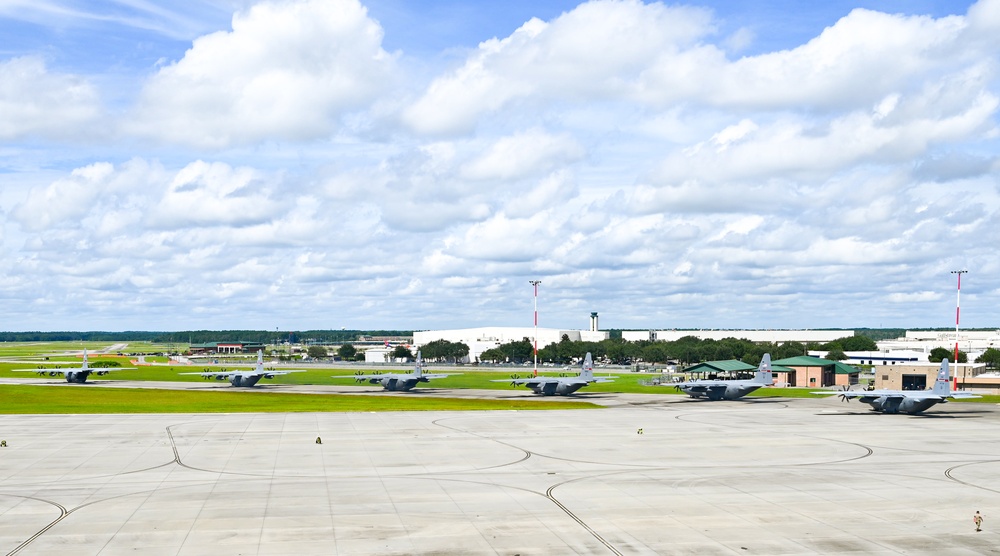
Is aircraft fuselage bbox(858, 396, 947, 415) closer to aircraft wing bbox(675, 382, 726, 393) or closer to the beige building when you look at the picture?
aircraft wing bbox(675, 382, 726, 393)

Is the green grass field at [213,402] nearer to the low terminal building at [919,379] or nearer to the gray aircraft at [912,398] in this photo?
the gray aircraft at [912,398]

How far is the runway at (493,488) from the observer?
31.0 metres

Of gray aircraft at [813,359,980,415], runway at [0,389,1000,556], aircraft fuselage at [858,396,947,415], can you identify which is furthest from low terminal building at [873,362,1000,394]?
runway at [0,389,1000,556]

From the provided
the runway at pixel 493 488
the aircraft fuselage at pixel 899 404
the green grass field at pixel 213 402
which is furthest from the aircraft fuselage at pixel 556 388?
the runway at pixel 493 488

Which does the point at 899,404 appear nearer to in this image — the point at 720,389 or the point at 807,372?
the point at 720,389

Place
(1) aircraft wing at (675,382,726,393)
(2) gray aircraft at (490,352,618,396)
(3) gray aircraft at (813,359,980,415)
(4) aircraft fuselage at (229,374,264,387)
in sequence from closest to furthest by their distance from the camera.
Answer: (3) gray aircraft at (813,359,980,415) → (1) aircraft wing at (675,382,726,393) → (2) gray aircraft at (490,352,618,396) → (4) aircraft fuselage at (229,374,264,387)

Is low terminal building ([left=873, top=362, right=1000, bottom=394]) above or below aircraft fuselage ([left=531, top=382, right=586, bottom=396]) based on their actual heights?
above

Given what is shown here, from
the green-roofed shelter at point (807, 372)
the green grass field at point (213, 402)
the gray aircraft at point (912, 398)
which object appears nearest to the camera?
the gray aircraft at point (912, 398)

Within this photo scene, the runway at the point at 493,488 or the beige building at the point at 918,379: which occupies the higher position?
the beige building at the point at 918,379

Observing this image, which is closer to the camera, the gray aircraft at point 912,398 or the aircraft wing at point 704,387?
the gray aircraft at point 912,398

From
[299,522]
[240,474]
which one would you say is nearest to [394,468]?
[240,474]

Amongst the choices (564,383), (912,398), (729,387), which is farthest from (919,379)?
(912,398)

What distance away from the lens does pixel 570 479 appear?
44531 mm

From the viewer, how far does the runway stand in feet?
102
